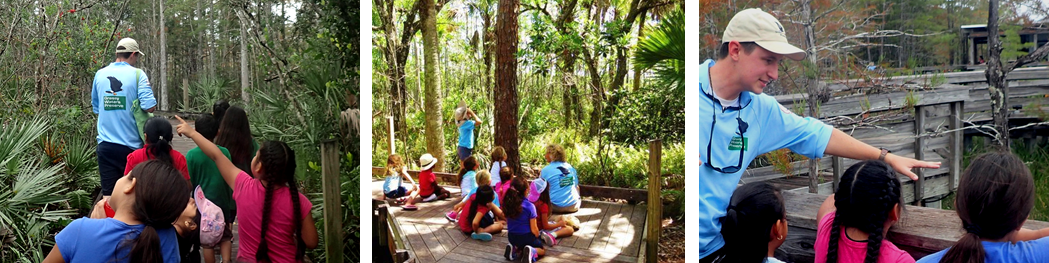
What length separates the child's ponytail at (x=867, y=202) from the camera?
288 centimetres

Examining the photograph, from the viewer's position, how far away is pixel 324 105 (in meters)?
4.10

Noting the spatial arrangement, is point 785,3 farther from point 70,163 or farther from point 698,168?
point 70,163

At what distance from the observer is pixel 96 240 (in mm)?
3631

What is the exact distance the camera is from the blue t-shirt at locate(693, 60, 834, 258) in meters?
3.04

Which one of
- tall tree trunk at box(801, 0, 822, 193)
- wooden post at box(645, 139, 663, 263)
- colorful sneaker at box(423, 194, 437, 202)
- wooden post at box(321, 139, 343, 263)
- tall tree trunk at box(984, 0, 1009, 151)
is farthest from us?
wooden post at box(321, 139, 343, 263)

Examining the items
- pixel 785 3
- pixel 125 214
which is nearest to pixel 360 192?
pixel 125 214

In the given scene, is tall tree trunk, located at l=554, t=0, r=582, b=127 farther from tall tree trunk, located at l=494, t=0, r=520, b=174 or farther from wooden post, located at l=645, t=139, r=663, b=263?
wooden post, located at l=645, t=139, r=663, b=263

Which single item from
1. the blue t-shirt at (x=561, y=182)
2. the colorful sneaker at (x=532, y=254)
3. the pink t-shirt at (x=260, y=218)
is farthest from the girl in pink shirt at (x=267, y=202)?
the blue t-shirt at (x=561, y=182)

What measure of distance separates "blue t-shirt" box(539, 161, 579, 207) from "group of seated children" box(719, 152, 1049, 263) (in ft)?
2.47

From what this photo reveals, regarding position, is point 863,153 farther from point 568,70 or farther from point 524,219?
point 524,219

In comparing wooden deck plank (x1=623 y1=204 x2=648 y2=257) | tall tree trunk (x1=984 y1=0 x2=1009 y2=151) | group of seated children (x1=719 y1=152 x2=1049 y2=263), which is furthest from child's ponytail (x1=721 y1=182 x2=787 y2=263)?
tall tree trunk (x1=984 y1=0 x2=1009 y2=151)

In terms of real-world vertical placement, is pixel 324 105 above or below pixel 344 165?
above

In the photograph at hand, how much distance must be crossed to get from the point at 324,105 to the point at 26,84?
2319mm

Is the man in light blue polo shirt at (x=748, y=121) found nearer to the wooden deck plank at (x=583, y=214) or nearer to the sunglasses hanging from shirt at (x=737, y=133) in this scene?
the sunglasses hanging from shirt at (x=737, y=133)
